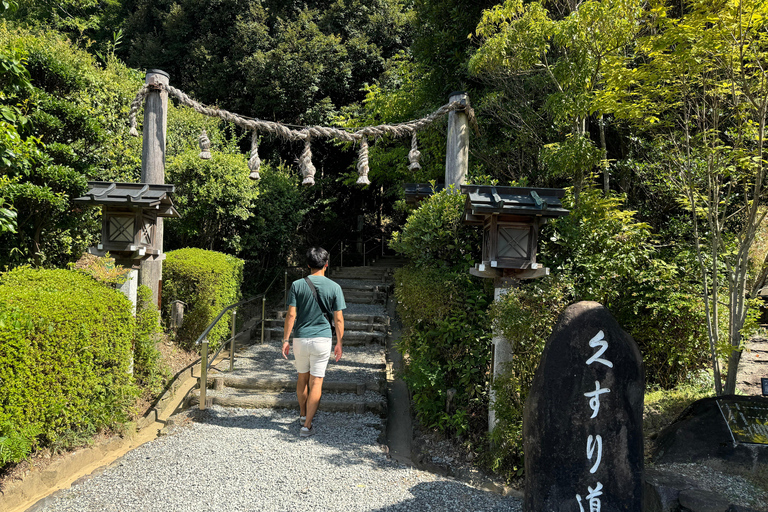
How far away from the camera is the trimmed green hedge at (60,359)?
133 inches

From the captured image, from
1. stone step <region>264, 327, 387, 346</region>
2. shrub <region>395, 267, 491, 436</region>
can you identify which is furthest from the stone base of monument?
stone step <region>264, 327, 387, 346</region>

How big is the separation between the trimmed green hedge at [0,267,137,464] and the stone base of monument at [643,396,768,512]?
4818mm

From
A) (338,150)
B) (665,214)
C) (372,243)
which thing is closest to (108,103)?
(338,150)

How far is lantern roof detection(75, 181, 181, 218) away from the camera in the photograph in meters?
5.07

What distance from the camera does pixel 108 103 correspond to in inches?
333

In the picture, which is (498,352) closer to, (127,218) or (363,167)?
(363,167)

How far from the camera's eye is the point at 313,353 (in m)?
4.62

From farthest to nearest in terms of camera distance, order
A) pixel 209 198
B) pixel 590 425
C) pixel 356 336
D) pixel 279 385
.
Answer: pixel 209 198 < pixel 356 336 < pixel 279 385 < pixel 590 425

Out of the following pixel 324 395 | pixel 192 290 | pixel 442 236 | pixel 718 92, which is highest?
pixel 718 92

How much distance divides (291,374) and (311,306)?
2.41 metres

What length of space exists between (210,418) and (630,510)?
4.36m

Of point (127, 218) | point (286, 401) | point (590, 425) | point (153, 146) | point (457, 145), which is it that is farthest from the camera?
point (457, 145)

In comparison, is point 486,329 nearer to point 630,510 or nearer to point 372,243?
point 630,510

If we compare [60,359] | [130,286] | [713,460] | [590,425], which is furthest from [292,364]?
[713,460]
